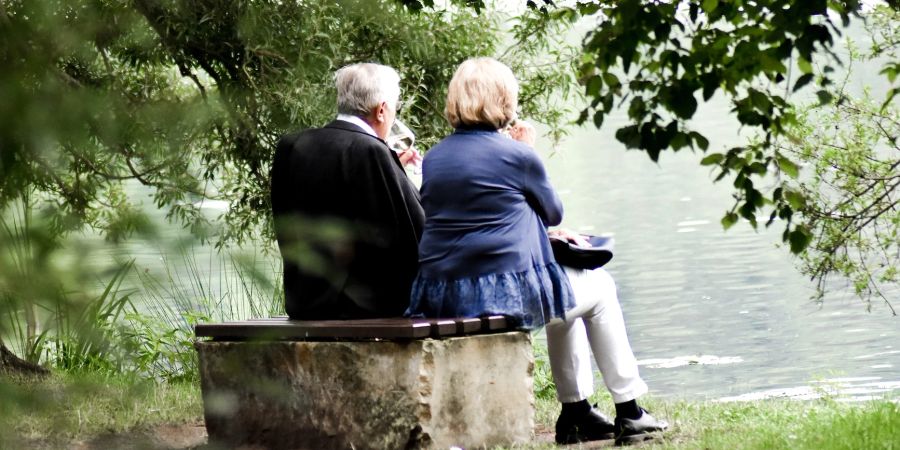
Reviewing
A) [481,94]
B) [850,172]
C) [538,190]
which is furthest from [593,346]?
[850,172]

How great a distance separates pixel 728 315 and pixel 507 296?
36.8 feet

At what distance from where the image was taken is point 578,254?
16.2ft

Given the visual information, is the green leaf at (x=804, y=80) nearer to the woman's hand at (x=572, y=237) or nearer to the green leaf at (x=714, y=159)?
the green leaf at (x=714, y=159)

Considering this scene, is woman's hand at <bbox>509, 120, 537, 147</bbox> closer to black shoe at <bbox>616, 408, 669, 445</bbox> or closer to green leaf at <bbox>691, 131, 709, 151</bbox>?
black shoe at <bbox>616, 408, 669, 445</bbox>

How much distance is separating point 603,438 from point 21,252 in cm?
428

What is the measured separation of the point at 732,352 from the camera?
512 inches

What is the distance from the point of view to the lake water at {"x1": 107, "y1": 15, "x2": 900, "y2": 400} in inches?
411

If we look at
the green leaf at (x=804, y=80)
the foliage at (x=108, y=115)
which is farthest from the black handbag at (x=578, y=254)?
the foliage at (x=108, y=115)

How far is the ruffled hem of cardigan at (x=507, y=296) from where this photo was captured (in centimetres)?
466

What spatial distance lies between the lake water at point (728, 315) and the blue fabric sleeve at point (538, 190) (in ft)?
3.84

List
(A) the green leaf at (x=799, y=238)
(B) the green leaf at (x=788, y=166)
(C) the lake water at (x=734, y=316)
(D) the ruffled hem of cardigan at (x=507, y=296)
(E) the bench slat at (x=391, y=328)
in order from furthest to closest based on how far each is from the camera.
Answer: (C) the lake water at (x=734, y=316) < (D) the ruffled hem of cardigan at (x=507, y=296) < (E) the bench slat at (x=391, y=328) < (A) the green leaf at (x=799, y=238) < (B) the green leaf at (x=788, y=166)

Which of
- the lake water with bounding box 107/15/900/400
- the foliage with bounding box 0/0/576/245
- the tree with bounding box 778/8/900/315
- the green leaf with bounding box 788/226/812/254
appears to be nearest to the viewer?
the foliage with bounding box 0/0/576/245

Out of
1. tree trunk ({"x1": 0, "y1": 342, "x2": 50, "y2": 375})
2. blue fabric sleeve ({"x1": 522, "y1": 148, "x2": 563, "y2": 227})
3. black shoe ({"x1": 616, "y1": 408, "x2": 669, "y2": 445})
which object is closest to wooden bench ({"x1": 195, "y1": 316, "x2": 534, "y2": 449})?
black shoe ({"x1": 616, "y1": 408, "x2": 669, "y2": 445})

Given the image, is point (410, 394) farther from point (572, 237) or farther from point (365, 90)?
point (365, 90)
